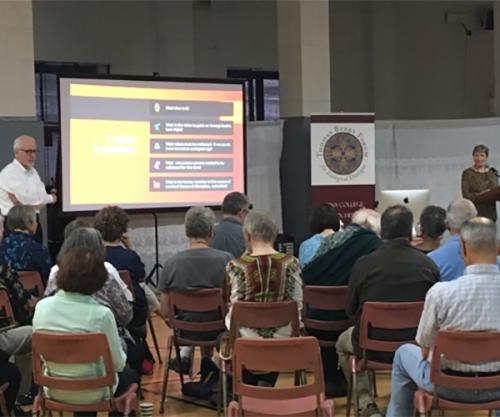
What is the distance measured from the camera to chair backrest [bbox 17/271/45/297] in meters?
4.50

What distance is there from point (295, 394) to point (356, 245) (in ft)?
4.72

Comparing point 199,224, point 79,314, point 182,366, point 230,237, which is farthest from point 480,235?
point 182,366

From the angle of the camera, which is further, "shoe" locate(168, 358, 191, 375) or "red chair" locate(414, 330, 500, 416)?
"shoe" locate(168, 358, 191, 375)

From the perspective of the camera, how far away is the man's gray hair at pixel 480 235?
3.05m

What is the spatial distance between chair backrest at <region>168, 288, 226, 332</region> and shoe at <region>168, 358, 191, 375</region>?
39cm

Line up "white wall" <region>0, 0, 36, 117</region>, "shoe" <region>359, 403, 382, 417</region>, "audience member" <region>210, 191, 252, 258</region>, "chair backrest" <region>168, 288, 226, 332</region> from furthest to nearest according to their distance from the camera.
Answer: "white wall" <region>0, 0, 36, 117</region> → "audience member" <region>210, 191, 252, 258</region> → "chair backrest" <region>168, 288, 226, 332</region> → "shoe" <region>359, 403, 382, 417</region>

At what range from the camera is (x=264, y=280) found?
3.75 m

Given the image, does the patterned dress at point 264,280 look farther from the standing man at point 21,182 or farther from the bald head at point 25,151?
the bald head at point 25,151

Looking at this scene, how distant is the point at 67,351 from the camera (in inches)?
118

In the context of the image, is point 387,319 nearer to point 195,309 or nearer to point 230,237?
point 195,309

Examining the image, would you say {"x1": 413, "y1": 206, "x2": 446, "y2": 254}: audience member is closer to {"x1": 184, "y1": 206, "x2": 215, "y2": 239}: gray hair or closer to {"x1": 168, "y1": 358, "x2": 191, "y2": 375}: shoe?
{"x1": 184, "y1": 206, "x2": 215, "y2": 239}: gray hair

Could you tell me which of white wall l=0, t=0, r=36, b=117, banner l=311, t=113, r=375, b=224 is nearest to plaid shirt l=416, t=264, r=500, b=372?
banner l=311, t=113, r=375, b=224

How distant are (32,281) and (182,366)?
41.7 inches

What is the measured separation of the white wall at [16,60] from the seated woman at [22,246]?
3346 mm
